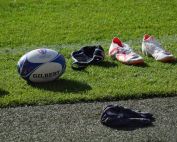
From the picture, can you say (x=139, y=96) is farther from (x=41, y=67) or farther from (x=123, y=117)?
(x=41, y=67)

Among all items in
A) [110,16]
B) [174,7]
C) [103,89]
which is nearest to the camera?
[103,89]

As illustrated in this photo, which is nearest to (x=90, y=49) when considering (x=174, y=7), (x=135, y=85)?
(x=135, y=85)

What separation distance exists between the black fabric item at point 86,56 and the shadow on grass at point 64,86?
0.59 meters

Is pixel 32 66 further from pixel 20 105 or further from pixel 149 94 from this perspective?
pixel 149 94

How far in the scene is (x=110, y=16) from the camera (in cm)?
1128

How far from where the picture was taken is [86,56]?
8141 millimetres

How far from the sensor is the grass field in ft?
22.6

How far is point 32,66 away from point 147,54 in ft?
6.86

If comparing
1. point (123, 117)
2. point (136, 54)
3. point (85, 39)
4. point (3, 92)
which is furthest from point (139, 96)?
point (85, 39)

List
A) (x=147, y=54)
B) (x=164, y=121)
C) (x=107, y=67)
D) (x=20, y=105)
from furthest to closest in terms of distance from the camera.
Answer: (x=147, y=54) → (x=107, y=67) → (x=20, y=105) → (x=164, y=121)

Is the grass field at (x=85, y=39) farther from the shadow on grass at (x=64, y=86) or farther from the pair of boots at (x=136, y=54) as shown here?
the pair of boots at (x=136, y=54)

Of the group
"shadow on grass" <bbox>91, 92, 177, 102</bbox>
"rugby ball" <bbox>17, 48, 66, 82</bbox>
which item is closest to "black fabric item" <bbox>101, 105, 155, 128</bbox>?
"shadow on grass" <bbox>91, 92, 177, 102</bbox>

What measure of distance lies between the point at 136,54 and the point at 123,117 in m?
2.34

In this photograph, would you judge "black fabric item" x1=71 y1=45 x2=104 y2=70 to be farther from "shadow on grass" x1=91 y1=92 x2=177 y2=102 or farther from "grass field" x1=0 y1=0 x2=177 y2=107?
"shadow on grass" x1=91 y1=92 x2=177 y2=102
